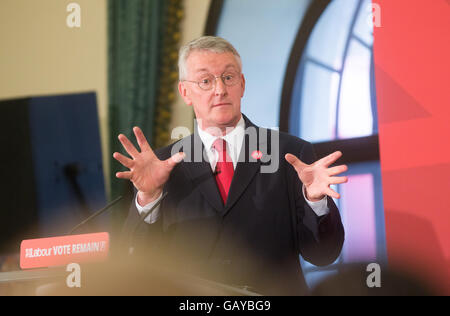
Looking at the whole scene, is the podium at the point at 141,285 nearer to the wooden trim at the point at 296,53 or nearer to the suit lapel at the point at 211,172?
the suit lapel at the point at 211,172

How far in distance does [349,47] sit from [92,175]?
146 cm

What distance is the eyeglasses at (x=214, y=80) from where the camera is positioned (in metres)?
1.54

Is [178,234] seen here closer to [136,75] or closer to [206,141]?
[206,141]

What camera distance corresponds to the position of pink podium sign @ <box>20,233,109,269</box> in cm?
150

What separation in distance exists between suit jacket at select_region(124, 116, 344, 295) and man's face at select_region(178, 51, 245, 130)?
0.37 ft

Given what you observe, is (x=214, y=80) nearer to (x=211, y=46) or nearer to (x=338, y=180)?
(x=211, y=46)

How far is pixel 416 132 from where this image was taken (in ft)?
5.49

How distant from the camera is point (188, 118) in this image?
8.07 feet

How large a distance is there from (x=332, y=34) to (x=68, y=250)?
4.64 feet

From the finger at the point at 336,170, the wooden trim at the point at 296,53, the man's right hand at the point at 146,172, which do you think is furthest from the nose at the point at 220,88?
the wooden trim at the point at 296,53

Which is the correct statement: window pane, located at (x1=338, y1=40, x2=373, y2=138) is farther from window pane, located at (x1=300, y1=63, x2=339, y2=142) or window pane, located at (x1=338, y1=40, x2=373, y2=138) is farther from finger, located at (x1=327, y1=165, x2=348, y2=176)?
finger, located at (x1=327, y1=165, x2=348, y2=176)
